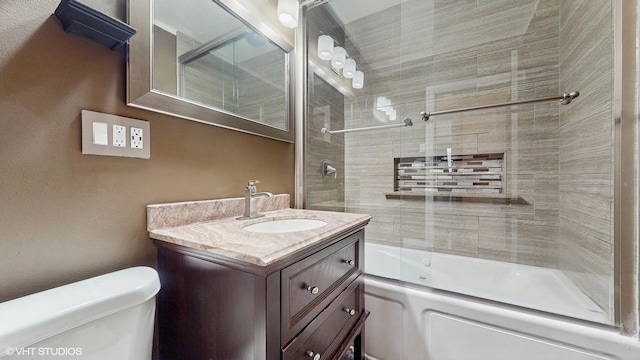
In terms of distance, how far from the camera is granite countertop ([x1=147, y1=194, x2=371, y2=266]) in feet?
2.06

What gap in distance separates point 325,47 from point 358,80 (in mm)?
455

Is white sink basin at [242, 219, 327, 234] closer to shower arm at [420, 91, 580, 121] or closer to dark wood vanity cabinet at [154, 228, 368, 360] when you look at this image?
dark wood vanity cabinet at [154, 228, 368, 360]

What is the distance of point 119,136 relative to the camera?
774 millimetres

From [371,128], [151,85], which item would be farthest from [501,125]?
[151,85]

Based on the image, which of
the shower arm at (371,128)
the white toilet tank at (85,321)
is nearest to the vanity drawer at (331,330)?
the white toilet tank at (85,321)

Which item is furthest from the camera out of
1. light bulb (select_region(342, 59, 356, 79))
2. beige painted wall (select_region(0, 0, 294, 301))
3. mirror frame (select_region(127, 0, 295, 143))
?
light bulb (select_region(342, 59, 356, 79))

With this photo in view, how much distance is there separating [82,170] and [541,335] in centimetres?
180

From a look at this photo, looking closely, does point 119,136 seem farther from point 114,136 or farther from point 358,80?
point 358,80

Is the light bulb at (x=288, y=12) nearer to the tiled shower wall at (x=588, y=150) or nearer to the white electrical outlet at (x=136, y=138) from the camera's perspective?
the white electrical outlet at (x=136, y=138)

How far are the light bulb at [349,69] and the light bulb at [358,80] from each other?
3cm

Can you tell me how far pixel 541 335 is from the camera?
997 millimetres

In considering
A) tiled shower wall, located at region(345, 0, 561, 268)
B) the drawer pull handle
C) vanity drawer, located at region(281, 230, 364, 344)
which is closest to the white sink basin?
vanity drawer, located at region(281, 230, 364, 344)

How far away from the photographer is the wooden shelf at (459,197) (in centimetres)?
170

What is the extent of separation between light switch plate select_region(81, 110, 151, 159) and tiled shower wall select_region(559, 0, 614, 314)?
1.89 metres
